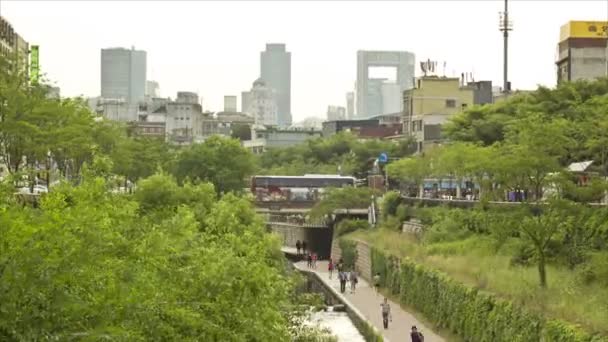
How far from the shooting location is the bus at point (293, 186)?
12125cm

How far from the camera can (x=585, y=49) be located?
10381cm

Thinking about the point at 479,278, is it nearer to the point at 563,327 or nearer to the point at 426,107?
the point at 563,327

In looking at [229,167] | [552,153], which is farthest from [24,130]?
[229,167]

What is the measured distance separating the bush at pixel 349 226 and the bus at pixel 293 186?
2603cm

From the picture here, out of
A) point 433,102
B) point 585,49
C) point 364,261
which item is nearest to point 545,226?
point 364,261

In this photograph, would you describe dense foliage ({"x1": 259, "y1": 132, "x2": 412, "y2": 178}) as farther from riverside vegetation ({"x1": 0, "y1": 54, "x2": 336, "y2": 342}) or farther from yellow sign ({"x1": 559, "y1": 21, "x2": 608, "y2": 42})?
riverside vegetation ({"x1": 0, "y1": 54, "x2": 336, "y2": 342})

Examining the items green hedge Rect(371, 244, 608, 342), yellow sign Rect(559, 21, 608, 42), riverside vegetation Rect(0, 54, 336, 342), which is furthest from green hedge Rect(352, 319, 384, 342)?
yellow sign Rect(559, 21, 608, 42)

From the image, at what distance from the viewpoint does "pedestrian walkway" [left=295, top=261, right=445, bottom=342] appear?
154ft

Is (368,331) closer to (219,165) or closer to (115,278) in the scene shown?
(115,278)

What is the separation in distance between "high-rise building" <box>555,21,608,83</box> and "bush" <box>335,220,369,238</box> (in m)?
24.0

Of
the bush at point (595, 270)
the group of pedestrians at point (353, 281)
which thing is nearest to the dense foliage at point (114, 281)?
the group of pedestrians at point (353, 281)

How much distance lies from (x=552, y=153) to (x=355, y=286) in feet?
59.7

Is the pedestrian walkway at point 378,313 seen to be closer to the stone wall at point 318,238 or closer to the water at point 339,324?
the water at point 339,324

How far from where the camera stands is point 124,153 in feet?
297
